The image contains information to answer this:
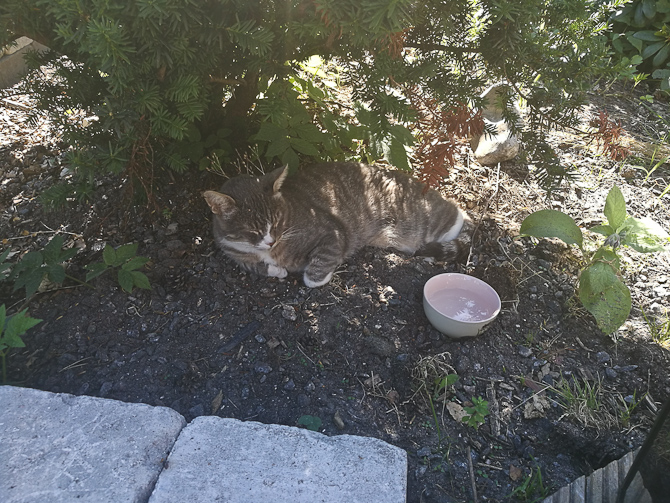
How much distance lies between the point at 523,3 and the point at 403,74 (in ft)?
1.95

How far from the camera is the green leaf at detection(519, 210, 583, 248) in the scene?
3000 millimetres

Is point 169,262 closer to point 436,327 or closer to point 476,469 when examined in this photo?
point 436,327

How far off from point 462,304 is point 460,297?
0.16 feet

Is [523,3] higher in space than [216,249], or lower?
higher

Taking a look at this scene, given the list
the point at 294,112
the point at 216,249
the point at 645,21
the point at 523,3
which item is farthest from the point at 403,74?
the point at 645,21

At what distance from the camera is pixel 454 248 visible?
3.46 metres

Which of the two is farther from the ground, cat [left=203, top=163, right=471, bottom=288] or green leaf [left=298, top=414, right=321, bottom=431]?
cat [left=203, top=163, right=471, bottom=288]

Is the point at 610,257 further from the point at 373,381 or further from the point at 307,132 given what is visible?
the point at 307,132

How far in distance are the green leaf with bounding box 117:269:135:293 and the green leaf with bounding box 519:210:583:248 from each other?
7.57 ft

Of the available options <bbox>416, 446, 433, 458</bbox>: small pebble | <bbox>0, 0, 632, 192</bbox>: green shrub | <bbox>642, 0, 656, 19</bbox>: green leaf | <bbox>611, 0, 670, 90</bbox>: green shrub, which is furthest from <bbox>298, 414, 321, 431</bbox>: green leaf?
<bbox>642, 0, 656, 19</bbox>: green leaf

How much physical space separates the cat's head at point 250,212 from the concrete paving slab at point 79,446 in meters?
1.20

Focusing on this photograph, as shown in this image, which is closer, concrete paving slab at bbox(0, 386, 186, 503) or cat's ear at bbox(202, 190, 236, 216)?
concrete paving slab at bbox(0, 386, 186, 503)

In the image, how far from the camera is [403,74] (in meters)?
2.44

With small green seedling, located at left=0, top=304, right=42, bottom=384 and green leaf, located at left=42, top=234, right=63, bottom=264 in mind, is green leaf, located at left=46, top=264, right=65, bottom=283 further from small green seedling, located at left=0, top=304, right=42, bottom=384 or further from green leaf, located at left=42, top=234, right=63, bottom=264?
small green seedling, located at left=0, top=304, right=42, bottom=384
